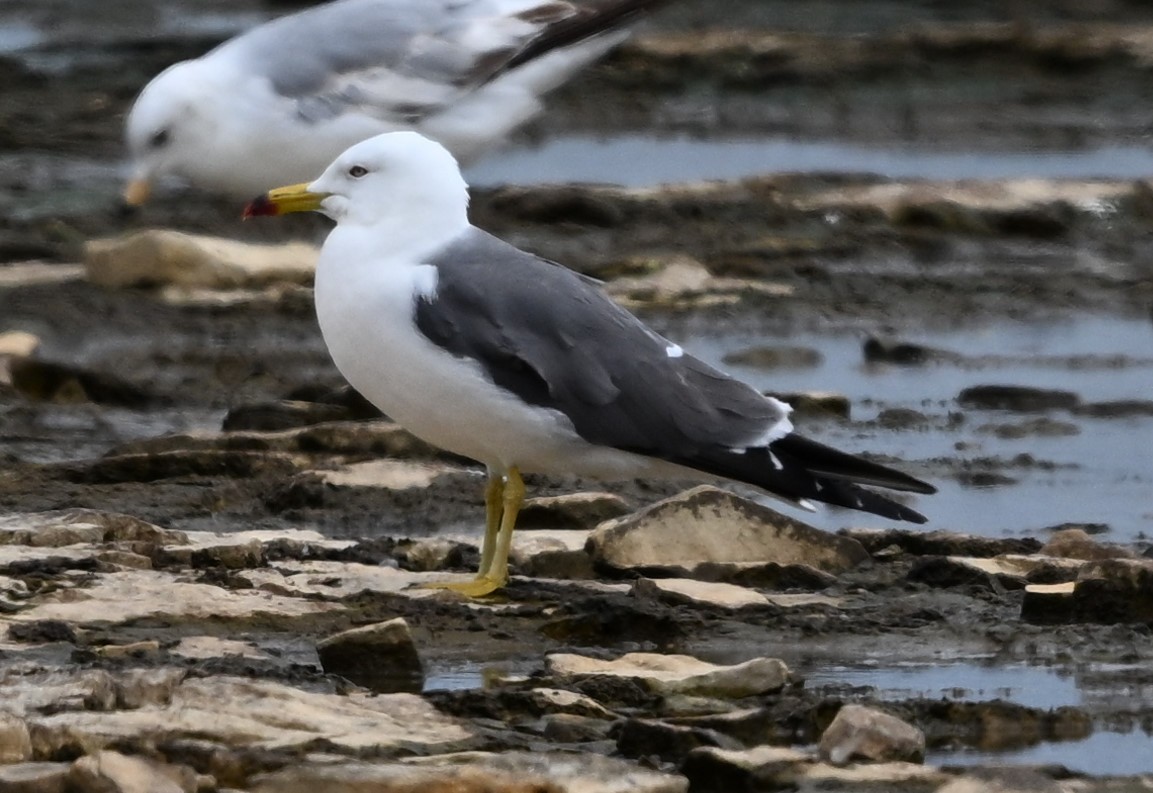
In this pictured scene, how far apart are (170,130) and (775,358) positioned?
2.57m

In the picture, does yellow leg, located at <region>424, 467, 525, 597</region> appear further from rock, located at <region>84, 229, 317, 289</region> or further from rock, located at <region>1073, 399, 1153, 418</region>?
rock, located at <region>84, 229, 317, 289</region>

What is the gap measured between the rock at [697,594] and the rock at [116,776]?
168 cm

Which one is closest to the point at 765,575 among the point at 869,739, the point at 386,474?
the point at 386,474

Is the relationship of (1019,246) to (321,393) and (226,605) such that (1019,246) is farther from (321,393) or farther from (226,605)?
(226,605)

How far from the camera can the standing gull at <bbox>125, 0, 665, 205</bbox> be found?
9.09 meters

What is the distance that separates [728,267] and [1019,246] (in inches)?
57.5

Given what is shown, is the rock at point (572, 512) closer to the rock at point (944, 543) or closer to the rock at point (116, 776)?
the rock at point (944, 543)

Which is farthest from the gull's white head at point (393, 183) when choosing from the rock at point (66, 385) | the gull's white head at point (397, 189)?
the rock at point (66, 385)

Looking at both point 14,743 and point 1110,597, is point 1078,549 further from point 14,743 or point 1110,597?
point 14,743

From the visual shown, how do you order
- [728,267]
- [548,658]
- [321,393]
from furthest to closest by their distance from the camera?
[728,267]
[321,393]
[548,658]

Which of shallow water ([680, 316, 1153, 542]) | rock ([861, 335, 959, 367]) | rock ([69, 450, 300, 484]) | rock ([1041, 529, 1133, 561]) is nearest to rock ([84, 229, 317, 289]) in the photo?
shallow water ([680, 316, 1153, 542])

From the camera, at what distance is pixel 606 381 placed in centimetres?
517

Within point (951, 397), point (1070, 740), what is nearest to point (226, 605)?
point (1070, 740)

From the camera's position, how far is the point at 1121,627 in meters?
4.83
